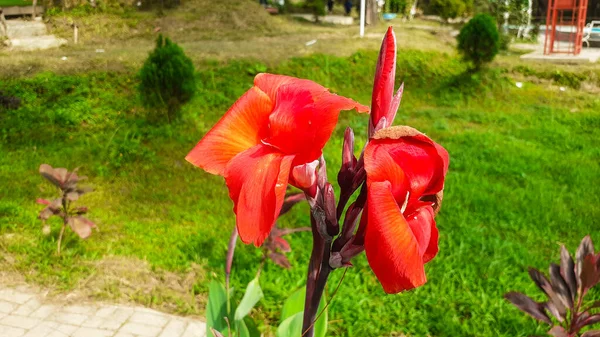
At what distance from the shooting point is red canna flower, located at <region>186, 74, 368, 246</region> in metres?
0.73

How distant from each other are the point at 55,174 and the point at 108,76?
15.0 feet

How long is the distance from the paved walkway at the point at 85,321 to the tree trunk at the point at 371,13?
42.3 feet

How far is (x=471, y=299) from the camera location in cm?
326

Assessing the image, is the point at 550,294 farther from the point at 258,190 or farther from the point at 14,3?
the point at 14,3

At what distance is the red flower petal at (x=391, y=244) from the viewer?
675 mm

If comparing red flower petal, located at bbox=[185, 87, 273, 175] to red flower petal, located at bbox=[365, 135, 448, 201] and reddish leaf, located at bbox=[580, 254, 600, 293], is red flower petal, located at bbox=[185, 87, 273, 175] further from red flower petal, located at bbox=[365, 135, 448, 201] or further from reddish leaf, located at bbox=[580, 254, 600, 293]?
reddish leaf, located at bbox=[580, 254, 600, 293]

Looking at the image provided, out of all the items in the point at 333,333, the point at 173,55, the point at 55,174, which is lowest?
the point at 333,333

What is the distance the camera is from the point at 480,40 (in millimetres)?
8852

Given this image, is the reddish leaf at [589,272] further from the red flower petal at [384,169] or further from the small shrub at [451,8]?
the small shrub at [451,8]

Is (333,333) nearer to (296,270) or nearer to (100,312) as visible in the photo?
(296,270)

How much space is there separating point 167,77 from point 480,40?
499cm

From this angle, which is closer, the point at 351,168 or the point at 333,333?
the point at 351,168

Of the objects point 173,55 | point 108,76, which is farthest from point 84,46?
point 173,55

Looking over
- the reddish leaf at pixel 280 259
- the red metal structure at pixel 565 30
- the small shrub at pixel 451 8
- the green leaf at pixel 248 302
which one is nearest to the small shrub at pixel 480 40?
the red metal structure at pixel 565 30
